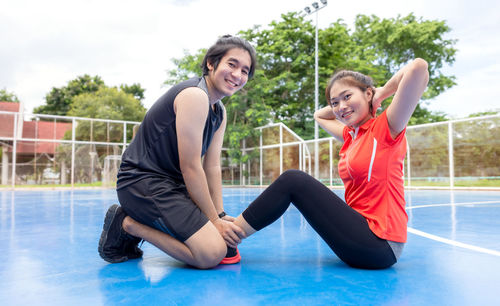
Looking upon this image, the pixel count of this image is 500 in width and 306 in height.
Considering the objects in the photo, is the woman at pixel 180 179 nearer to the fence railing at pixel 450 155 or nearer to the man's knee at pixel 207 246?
the man's knee at pixel 207 246

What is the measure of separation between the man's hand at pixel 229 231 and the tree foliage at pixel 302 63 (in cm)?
1373

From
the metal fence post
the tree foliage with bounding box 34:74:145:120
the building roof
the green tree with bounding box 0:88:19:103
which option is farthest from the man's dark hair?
the green tree with bounding box 0:88:19:103

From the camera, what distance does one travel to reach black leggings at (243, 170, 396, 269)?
5.00 ft

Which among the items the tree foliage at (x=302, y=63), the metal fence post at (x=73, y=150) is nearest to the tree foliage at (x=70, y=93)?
the tree foliage at (x=302, y=63)

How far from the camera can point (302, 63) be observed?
1736cm

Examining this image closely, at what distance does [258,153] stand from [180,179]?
13.9 metres

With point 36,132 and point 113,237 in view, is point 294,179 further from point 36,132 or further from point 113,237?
point 36,132

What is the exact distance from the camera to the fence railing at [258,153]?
30.8 feet

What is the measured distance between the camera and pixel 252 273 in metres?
1.59

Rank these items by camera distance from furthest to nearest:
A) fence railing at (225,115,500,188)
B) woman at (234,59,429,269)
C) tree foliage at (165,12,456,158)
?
tree foliage at (165,12,456,158), fence railing at (225,115,500,188), woman at (234,59,429,269)

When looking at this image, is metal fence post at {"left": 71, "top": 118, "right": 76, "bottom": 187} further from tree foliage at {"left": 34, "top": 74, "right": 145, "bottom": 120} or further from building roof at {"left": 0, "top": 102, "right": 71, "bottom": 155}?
tree foliage at {"left": 34, "top": 74, "right": 145, "bottom": 120}

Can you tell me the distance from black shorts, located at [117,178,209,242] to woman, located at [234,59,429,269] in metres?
0.23

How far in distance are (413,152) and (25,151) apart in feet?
44.2

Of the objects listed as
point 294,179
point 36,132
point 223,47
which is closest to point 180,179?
point 294,179
